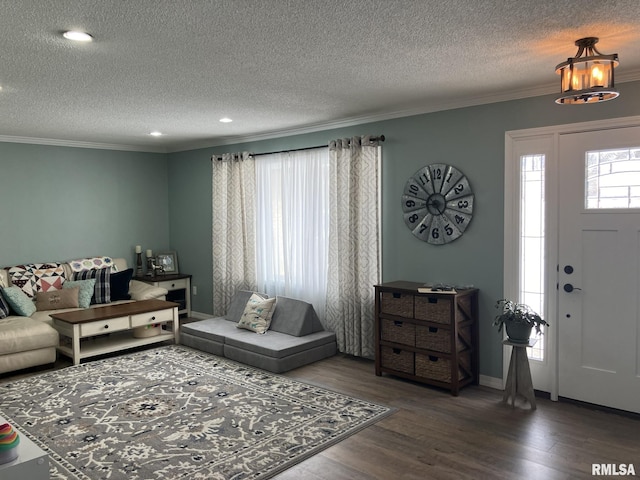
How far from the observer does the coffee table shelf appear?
4969 mm

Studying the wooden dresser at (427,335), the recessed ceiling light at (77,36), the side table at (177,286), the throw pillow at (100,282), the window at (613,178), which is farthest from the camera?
the side table at (177,286)

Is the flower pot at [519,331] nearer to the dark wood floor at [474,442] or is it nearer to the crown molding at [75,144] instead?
the dark wood floor at [474,442]

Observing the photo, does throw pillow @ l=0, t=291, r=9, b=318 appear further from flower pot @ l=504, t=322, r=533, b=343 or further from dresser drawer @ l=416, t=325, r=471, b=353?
flower pot @ l=504, t=322, r=533, b=343

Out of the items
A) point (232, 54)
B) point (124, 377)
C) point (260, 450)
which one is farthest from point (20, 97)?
point (260, 450)

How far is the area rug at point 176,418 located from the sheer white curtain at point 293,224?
128 centimetres

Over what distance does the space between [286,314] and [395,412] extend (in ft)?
6.16

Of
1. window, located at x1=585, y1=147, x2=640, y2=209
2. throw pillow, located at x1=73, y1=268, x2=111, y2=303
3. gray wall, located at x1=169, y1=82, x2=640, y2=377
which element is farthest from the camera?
throw pillow, located at x1=73, y1=268, x2=111, y2=303

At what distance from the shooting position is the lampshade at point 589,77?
8.78 ft

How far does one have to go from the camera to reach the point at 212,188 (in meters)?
6.69

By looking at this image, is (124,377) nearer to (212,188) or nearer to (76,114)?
(76,114)

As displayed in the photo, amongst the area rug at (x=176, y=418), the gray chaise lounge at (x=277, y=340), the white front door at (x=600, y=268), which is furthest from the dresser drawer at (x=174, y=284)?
the white front door at (x=600, y=268)

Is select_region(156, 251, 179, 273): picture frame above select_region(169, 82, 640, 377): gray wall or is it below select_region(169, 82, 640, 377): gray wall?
below

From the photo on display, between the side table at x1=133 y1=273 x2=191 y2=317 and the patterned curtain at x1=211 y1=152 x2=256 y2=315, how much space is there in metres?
0.67

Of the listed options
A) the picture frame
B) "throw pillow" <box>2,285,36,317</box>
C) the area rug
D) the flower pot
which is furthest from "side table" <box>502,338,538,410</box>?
the picture frame
